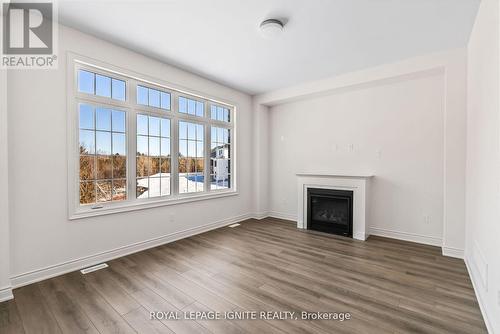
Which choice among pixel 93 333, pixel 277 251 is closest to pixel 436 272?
pixel 277 251

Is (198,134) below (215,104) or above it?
below

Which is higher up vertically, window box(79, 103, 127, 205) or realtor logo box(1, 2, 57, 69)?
realtor logo box(1, 2, 57, 69)

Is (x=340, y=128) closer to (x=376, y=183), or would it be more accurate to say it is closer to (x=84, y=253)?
(x=376, y=183)

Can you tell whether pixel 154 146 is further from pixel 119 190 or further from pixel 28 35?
pixel 28 35

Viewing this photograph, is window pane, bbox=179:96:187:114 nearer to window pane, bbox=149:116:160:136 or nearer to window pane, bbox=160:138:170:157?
window pane, bbox=149:116:160:136

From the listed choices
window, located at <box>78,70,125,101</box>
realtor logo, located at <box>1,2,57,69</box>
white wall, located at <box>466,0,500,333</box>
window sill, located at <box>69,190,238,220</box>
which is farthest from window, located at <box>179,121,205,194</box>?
white wall, located at <box>466,0,500,333</box>

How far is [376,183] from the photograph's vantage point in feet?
13.2

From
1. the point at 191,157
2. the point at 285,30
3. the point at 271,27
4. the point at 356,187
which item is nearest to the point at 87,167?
the point at 191,157

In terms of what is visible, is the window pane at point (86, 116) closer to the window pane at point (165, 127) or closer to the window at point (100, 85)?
the window at point (100, 85)

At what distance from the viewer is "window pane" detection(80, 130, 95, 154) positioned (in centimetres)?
285

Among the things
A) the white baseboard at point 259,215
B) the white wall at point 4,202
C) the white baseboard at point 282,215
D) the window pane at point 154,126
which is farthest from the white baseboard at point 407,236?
the white wall at point 4,202

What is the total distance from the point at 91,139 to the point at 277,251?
2970 millimetres

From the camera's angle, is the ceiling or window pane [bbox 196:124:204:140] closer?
the ceiling

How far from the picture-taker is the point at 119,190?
127 inches
